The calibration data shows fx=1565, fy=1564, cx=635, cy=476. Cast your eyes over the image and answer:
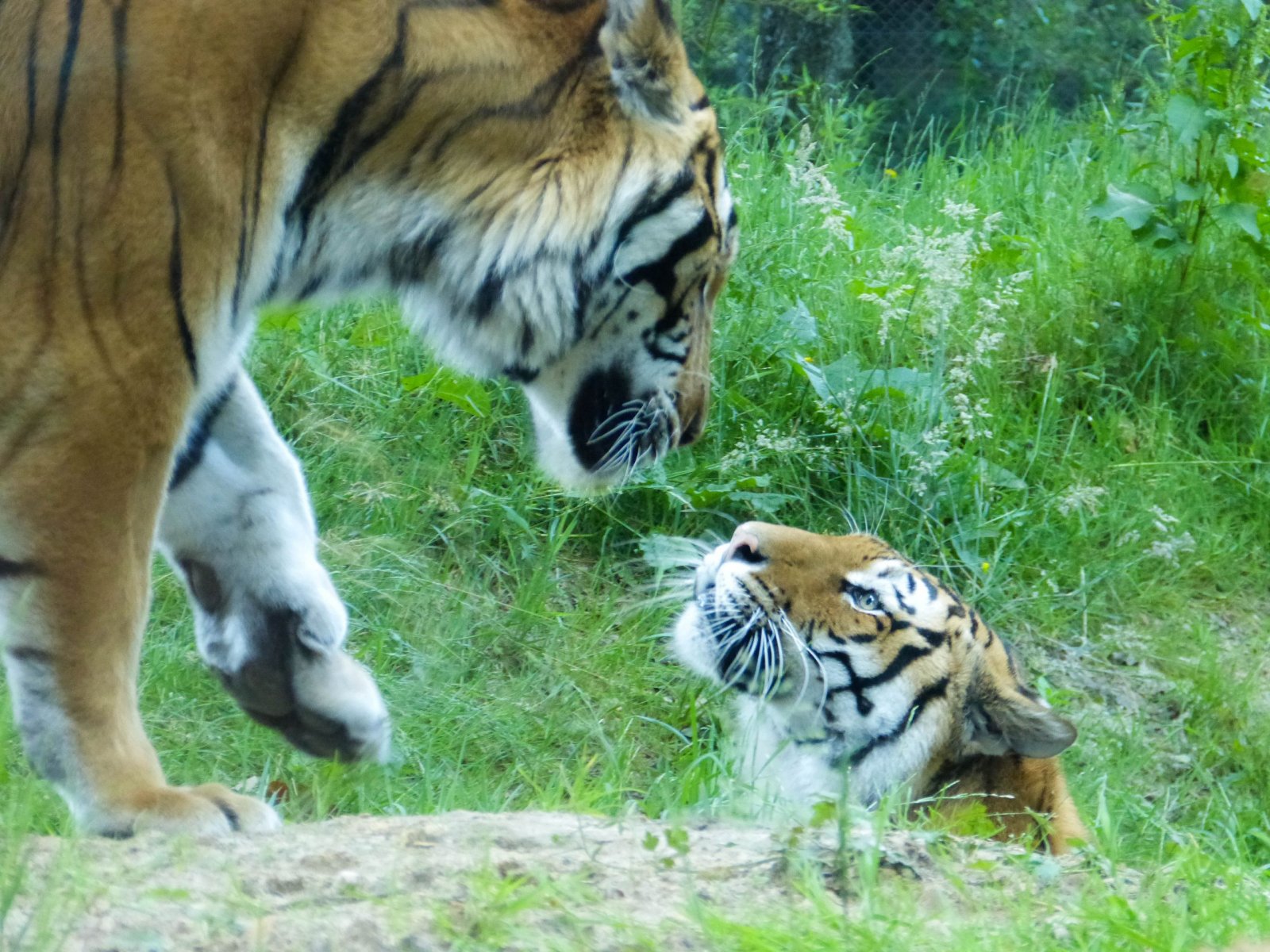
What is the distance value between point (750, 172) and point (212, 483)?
9.73 feet

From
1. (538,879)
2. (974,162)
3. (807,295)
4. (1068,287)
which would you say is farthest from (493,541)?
(974,162)

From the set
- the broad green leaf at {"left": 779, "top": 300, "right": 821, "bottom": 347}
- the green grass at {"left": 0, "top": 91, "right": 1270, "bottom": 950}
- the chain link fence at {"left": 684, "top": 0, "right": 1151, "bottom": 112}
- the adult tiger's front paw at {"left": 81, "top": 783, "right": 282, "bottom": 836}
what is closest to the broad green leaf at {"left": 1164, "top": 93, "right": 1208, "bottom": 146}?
the green grass at {"left": 0, "top": 91, "right": 1270, "bottom": 950}

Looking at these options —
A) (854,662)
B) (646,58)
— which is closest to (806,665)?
(854,662)

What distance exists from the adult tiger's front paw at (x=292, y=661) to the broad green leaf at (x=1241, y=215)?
329 cm

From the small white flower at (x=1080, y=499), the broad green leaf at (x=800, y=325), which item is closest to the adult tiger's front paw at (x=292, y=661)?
the broad green leaf at (x=800, y=325)

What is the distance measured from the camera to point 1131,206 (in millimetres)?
4902

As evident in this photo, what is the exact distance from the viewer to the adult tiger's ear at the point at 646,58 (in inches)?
98.0

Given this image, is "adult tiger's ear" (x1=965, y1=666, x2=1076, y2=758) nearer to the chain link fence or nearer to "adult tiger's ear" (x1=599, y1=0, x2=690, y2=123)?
"adult tiger's ear" (x1=599, y1=0, x2=690, y2=123)

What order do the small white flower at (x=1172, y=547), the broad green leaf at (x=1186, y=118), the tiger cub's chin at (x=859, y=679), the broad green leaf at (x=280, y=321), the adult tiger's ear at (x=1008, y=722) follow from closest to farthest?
1. the adult tiger's ear at (x=1008, y=722)
2. the tiger cub's chin at (x=859, y=679)
3. the broad green leaf at (x=280, y=321)
4. the small white flower at (x=1172, y=547)
5. the broad green leaf at (x=1186, y=118)

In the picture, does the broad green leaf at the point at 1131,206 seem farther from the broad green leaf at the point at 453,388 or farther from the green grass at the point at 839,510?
the broad green leaf at the point at 453,388

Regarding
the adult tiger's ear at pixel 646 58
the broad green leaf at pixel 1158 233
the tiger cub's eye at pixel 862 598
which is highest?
the adult tiger's ear at pixel 646 58

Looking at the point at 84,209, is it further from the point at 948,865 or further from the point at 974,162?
the point at 974,162

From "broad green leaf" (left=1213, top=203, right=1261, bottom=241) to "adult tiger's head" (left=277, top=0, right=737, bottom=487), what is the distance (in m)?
2.54

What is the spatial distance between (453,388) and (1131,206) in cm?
223
